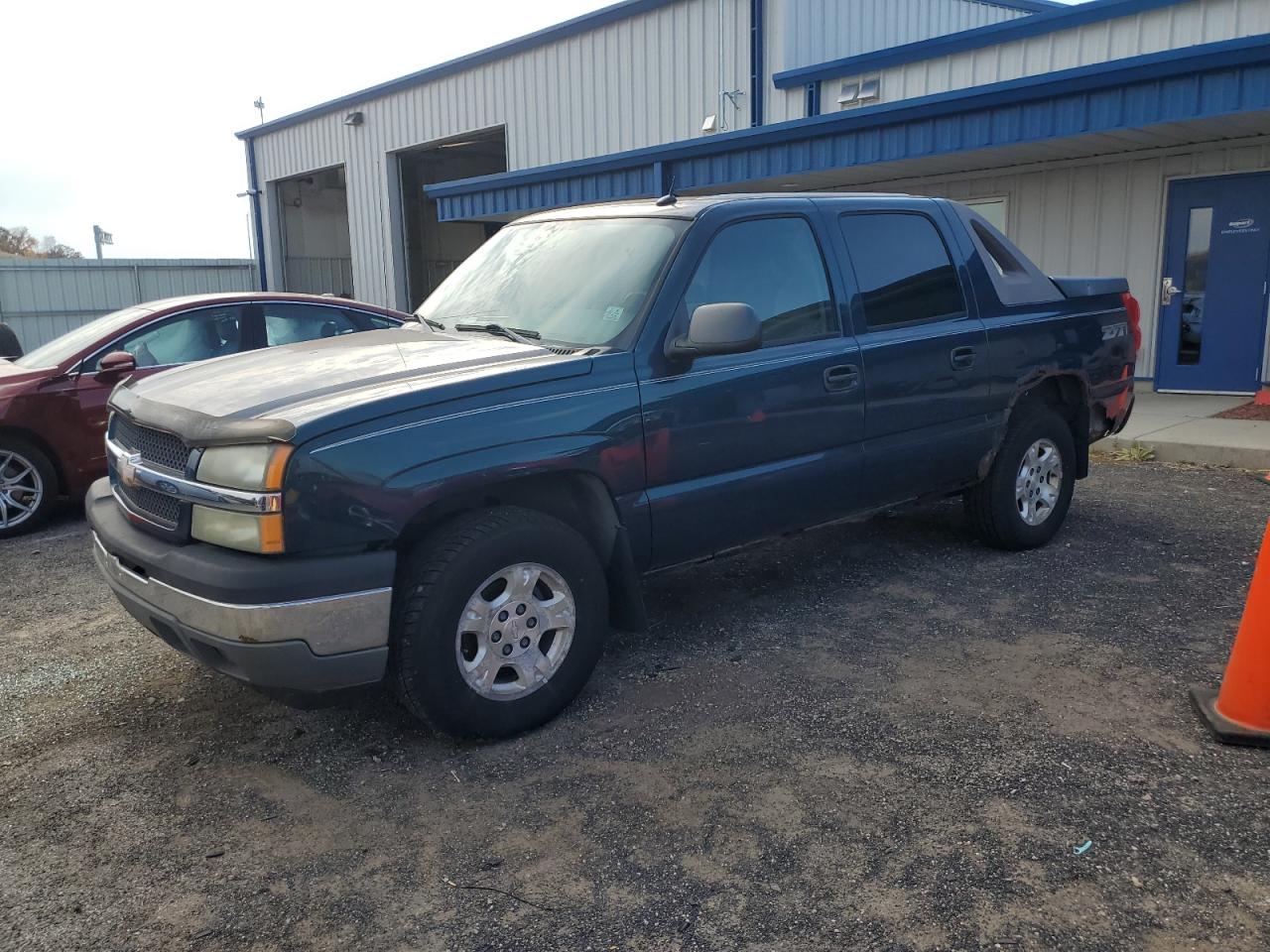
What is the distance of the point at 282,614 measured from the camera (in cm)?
308

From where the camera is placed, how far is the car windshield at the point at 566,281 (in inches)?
161

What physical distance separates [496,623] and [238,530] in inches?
35.7

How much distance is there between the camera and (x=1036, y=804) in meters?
3.14

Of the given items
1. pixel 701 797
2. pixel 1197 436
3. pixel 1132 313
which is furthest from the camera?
pixel 1197 436

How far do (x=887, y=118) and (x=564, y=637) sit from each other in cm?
901

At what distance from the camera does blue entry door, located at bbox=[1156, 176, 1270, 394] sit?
35.8 ft

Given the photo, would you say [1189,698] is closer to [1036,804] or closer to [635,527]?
[1036,804]

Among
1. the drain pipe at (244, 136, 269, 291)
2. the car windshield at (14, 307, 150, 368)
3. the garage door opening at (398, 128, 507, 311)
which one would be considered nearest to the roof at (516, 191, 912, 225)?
the car windshield at (14, 307, 150, 368)

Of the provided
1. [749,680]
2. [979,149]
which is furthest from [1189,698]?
[979,149]

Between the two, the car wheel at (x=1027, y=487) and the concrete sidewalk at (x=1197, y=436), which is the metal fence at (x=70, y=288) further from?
the car wheel at (x=1027, y=487)

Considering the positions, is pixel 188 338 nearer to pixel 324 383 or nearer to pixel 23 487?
pixel 23 487

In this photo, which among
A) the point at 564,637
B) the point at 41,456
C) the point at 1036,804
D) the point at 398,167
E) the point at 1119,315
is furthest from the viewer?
the point at 398,167

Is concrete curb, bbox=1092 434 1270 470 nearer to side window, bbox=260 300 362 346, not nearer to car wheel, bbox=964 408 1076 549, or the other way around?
car wheel, bbox=964 408 1076 549

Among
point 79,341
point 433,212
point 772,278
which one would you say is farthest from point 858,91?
point 433,212
